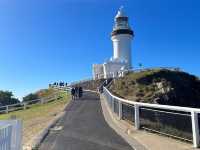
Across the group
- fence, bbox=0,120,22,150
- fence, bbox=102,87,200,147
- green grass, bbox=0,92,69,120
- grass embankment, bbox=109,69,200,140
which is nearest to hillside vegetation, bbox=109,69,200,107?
grass embankment, bbox=109,69,200,140

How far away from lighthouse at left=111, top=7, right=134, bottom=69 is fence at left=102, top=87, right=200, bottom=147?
59603mm

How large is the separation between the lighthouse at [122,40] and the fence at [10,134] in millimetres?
67006

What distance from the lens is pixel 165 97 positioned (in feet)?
145

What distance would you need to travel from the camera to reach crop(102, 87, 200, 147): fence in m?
10.6

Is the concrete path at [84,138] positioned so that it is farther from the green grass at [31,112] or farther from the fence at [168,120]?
the green grass at [31,112]

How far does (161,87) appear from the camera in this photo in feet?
Result: 155

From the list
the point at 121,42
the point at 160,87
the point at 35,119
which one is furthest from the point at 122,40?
the point at 35,119

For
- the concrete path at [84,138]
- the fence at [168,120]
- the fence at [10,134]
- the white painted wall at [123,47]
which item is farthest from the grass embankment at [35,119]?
the white painted wall at [123,47]

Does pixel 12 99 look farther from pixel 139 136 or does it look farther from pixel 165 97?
pixel 139 136

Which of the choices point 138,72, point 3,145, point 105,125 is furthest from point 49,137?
point 138,72

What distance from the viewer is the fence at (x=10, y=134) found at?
710 centimetres

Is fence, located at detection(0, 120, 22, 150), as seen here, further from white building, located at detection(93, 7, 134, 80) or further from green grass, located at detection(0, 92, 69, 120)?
white building, located at detection(93, 7, 134, 80)

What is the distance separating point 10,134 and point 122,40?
70.4 meters

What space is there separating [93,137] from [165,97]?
31746 mm
